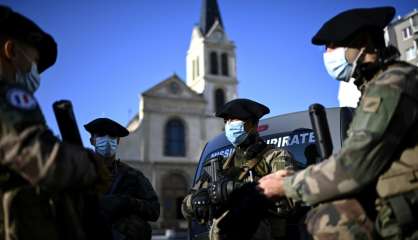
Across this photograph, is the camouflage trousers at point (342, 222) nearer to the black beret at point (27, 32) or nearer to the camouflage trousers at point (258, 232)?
the camouflage trousers at point (258, 232)

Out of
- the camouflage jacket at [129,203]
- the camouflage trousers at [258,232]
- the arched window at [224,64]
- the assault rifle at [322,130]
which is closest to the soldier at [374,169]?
the assault rifle at [322,130]

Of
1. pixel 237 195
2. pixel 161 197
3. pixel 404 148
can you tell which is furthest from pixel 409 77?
pixel 161 197

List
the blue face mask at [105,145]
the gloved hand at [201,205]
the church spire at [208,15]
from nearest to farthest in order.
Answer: the gloved hand at [201,205], the blue face mask at [105,145], the church spire at [208,15]

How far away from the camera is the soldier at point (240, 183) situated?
2676 mm

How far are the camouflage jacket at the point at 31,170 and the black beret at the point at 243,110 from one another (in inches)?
70.3

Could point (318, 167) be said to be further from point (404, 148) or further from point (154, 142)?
point (154, 142)

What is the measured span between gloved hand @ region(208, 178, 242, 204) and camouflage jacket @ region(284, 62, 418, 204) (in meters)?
0.87

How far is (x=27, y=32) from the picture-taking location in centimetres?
197

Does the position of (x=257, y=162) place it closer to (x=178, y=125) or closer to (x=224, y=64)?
(x=178, y=125)

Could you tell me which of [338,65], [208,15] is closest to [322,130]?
[338,65]

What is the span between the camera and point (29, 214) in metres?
1.72

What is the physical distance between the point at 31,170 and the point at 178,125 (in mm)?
27921

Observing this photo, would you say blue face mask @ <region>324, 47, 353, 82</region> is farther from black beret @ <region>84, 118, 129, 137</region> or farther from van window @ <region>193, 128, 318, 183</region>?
black beret @ <region>84, 118, 129, 137</region>

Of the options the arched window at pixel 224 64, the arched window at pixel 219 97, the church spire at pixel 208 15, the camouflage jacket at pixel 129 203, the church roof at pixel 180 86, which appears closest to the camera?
the camouflage jacket at pixel 129 203
